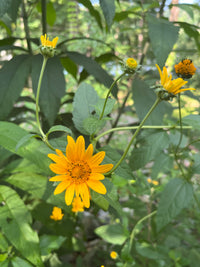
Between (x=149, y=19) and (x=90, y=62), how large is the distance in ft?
0.62

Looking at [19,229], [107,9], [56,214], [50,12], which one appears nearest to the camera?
[107,9]

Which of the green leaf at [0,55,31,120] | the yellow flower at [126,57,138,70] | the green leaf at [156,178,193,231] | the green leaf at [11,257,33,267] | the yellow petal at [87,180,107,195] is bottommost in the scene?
the green leaf at [11,257,33,267]

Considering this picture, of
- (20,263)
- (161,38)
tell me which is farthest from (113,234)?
(161,38)

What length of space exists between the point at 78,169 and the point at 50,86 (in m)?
0.30

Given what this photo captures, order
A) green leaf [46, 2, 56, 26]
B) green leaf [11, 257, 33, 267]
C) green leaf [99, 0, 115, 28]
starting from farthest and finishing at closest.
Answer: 1. green leaf [46, 2, 56, 26]
2. green leaf [11, 257, 33, 267]
3. green leaf [99, 0, 115, 28]

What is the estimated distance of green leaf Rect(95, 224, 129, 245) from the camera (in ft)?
2.71

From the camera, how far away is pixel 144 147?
628mm

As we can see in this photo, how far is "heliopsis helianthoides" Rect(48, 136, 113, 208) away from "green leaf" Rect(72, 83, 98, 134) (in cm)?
13

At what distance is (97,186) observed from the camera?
0.32 meters

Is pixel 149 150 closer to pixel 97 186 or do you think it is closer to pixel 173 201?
pixel 173 201

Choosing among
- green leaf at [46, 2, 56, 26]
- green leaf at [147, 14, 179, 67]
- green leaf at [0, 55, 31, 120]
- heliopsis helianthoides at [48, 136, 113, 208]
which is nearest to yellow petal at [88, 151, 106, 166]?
heliopsis helianthoides at [48, 136, 113, 208]

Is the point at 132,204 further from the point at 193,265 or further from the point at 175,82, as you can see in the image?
the point at 175,82

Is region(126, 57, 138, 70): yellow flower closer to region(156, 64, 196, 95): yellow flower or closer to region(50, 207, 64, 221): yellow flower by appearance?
region(156, 64, 196, 95): yellow flower

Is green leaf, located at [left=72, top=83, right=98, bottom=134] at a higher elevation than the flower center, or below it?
higher
